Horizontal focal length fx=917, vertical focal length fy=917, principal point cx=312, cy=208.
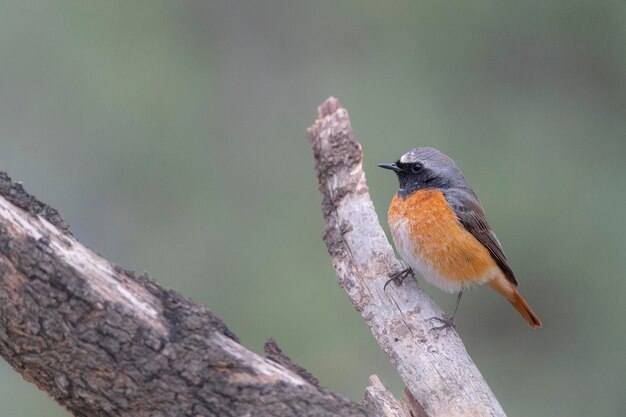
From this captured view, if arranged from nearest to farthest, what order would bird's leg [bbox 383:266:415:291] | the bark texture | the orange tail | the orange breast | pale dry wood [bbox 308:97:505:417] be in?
the bark texture, pale dry wood [bbox 308:97:505:417], bird's leg [bbox 383:266:415:291], the orange breast, the orange tail

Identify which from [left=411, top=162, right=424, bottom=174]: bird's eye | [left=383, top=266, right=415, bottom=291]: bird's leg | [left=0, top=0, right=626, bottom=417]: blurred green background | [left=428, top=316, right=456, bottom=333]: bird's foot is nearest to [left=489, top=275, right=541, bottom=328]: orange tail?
[left=411, top=162, right=424, bottom=174]: bird's eye

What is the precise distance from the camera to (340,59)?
11.6 metres

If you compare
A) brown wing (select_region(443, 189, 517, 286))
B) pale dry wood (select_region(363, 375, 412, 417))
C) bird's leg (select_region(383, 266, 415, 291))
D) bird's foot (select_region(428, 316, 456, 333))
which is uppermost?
brown wing (select_region(443, 189, 517, 286))

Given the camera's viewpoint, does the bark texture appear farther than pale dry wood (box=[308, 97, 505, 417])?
No

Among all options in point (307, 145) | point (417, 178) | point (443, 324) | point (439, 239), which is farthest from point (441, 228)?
point (307, 145)

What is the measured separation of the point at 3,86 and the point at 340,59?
4101mm

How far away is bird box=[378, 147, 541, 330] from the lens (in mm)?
5555

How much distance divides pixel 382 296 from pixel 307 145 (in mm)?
6141

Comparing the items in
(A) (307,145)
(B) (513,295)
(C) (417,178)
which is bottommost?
(B) (513,295)

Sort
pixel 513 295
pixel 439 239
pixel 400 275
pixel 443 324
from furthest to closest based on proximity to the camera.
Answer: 1. pixel 513 295
2. pixel 439 239
3. pixel 400 275
4. pixel 443 324

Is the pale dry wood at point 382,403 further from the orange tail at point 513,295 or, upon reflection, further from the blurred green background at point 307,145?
the blurred green background at point 307,145

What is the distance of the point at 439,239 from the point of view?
5.58 metres

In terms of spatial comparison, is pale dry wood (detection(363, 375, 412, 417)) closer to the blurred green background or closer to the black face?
the black face

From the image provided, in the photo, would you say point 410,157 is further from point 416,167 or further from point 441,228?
point 441,228
